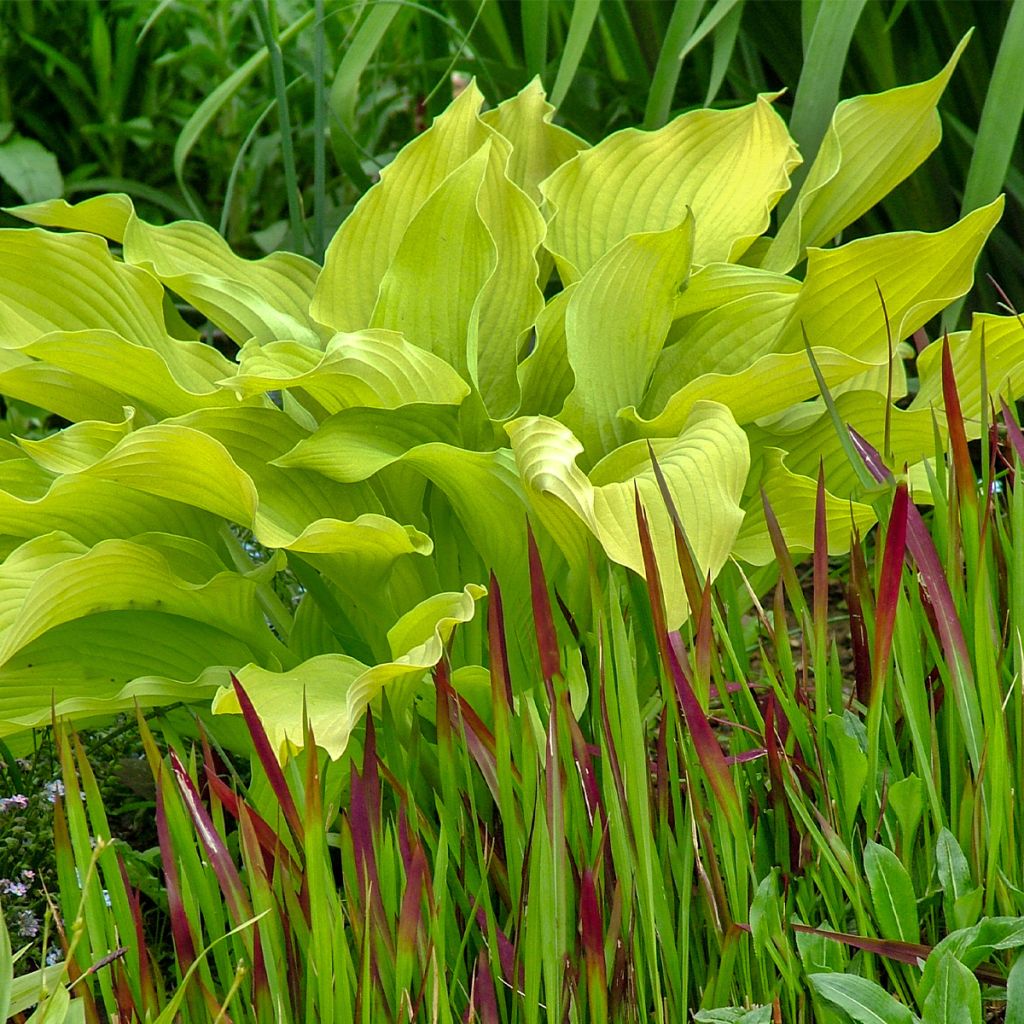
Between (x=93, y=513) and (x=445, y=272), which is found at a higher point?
(x=445, y=272)

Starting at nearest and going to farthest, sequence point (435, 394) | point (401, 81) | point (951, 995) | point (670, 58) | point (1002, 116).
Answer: point (951, 995)
point (435, 394)
point (1002, 116)
point (670, 58)
point (401, 81)

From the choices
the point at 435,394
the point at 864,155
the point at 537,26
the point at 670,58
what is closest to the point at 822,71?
the point at 670,58

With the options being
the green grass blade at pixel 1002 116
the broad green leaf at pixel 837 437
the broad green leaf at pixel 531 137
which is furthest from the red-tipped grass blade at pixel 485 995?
the green grass blade at pixel 1002 116

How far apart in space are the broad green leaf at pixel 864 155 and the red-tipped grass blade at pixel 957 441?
42cm

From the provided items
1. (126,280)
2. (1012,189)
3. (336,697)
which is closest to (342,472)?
(336,697)

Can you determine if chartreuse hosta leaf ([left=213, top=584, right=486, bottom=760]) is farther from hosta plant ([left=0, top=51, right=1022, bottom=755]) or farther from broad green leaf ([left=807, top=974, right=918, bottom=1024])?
broad green leaf ([left=807, top=974, right=918, bottom=1024])

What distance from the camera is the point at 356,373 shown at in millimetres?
1045

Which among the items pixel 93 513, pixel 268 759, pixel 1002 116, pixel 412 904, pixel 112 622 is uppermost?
pixel 1002 116

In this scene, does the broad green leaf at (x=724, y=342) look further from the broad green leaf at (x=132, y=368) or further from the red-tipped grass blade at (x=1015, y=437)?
the broad green leaf at (x=132, y=368)

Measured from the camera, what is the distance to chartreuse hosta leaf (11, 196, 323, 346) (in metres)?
1.22

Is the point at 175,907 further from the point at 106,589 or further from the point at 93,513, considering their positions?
the point at 93,513

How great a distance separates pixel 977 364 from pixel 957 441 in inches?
14.8

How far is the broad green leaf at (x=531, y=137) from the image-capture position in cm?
146

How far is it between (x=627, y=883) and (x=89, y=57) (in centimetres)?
A: 273
